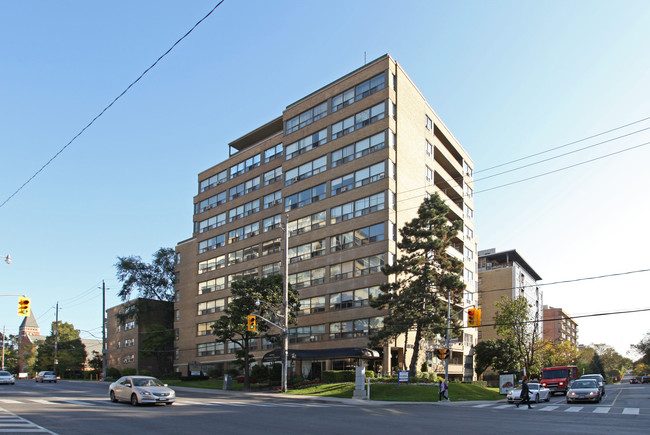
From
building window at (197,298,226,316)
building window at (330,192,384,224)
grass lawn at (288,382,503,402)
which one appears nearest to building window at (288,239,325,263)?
building window at (330,192,384,224)

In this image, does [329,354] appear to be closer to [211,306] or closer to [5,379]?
[211,306]

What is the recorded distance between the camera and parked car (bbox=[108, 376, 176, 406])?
79.6 ft

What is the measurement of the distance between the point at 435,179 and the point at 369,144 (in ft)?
49.2

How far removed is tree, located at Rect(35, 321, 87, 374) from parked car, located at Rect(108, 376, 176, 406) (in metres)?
72.4

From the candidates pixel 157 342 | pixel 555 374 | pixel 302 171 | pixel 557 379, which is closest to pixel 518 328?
pixel 555 374

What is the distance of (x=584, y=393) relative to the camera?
1287 inches

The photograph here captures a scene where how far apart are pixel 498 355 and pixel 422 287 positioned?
106 ft

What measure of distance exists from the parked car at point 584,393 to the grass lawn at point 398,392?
24.4 feet

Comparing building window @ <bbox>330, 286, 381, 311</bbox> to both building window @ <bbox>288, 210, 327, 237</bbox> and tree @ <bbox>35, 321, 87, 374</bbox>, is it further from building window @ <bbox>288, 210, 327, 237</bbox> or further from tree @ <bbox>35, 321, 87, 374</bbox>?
tree @ <bbox>35, 321, 87, 374</bbox>

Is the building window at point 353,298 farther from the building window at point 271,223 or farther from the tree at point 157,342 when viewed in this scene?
the tree at point 157,342

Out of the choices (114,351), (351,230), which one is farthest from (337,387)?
(114,351)

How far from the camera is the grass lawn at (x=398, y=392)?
3444 cm

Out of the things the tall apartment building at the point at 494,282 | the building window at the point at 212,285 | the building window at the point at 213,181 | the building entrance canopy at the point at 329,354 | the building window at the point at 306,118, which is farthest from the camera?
the tall apartment building at the point at 494,282

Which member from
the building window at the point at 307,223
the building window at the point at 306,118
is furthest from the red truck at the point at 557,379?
the building window at the point at 306,118
